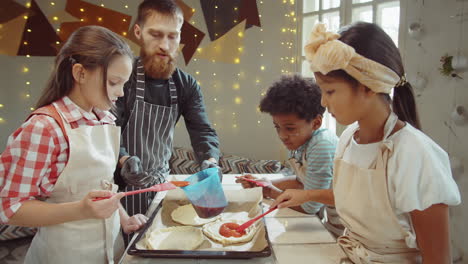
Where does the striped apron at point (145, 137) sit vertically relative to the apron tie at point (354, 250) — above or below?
above

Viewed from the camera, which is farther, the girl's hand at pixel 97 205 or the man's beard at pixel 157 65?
the man's beard at pixel 157 65

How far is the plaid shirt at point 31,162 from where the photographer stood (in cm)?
90

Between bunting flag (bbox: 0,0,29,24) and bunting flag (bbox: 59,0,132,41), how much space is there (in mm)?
465

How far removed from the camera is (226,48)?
3.92 metres

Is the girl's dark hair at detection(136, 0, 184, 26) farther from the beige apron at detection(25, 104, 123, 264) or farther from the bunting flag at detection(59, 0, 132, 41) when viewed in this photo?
the bunting flag at detection(59, 0, 132, 41)

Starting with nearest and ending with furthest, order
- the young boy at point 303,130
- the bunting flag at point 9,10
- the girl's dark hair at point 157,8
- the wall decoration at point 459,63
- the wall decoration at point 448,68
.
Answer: the young boy at point 303,130 → the girl's dark hair at point 157,8 → the wall decoration at point 459,63 → the wall decoration at point 448,68 → the bunting flag at point 9,10

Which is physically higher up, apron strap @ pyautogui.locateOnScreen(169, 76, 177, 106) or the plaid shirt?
apron strap @ pyautogui.locateOnScreen(169, 76, 177, 106)

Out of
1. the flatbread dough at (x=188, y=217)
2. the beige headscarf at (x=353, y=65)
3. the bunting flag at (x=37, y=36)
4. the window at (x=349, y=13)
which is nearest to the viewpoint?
the beige headscarf at (x=353, y=65)

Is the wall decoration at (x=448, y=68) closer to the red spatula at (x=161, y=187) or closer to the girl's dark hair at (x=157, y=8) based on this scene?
the girl's dark hair at (x=157, y=8)

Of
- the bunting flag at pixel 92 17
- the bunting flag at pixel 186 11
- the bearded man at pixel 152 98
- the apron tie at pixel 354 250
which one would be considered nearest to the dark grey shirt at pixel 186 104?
the bearded man at pixel 152 98

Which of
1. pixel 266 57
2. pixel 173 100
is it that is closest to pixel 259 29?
pixel 266 57

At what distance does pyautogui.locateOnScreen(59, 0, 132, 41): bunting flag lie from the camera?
12.6 feet

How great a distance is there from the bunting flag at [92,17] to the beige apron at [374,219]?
366cm

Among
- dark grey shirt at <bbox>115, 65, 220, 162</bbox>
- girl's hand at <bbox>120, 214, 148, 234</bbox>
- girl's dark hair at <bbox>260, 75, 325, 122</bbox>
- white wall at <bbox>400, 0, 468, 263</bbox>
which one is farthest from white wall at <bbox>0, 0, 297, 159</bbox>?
girl's hand at <bbox>120, 214, 148, 234</bbox>
